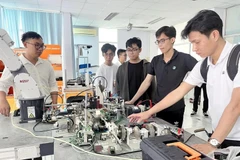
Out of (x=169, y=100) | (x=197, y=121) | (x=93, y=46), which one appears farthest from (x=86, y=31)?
(x=169, y=100)

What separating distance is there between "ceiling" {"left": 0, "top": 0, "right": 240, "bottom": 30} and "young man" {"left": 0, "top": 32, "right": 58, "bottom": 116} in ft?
8.77

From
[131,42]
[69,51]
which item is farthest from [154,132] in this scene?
[69,51]

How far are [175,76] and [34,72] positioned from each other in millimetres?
1367

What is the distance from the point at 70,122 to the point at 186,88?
836 mm

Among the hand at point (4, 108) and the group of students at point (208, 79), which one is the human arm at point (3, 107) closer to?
the hand at point (4, 108)

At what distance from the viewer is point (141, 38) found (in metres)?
7.44

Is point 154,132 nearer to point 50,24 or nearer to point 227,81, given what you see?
point 227,81

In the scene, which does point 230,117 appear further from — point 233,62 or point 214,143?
point 233,62

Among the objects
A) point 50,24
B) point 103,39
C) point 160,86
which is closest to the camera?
point 160,86

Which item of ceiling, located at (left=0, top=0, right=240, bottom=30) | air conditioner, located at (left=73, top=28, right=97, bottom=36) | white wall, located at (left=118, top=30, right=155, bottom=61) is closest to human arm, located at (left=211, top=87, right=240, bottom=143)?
ceiling, located at (left=0, top=0, right=240, bottom=30)

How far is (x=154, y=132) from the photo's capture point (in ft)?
3.21

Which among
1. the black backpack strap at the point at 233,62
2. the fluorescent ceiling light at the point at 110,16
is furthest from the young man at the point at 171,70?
the fluorescent ceiling light at the point at 110,16

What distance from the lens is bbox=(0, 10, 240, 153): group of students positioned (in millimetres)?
962

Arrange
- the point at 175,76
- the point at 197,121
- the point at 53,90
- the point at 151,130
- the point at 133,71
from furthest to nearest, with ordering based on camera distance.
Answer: the point at 197,121 < the point at 133,71 < the point at 53,90 < the point at 175,76 < the point at 151,130
